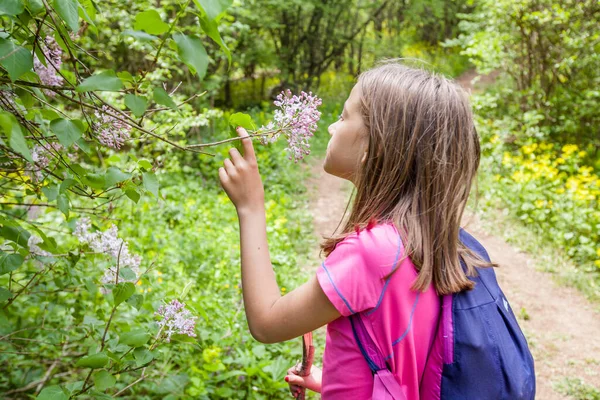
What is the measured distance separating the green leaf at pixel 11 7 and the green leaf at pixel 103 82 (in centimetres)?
15

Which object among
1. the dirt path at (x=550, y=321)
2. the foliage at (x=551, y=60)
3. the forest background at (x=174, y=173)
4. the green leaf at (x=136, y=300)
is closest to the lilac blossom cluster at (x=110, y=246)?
the forest background at (x=174, y=173)

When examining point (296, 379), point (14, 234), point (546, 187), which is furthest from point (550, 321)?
point (14, 234)

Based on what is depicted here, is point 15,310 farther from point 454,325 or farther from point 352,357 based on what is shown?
point 454,325

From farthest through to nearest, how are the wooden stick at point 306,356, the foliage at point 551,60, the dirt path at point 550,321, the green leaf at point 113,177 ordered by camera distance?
the foliage at point 551,60 → the dirt path at point 550,321 → the wooden stick at point 306,356 → the green leaf at point 113,177

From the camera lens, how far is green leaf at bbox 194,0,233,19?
0.82 m

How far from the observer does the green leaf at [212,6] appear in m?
0.82

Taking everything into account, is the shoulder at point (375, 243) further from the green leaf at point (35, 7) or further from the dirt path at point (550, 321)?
the dirt path at point (550, 321)

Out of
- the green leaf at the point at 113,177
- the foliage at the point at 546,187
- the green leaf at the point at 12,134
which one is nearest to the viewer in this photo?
the green leaf at the point at 12,134

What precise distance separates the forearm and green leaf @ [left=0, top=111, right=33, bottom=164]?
0.57 metres

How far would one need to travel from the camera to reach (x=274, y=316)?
48.4 inches

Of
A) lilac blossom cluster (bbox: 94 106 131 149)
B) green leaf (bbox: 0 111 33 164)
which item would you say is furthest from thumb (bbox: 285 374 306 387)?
green leaf (bbox: 0 111 33 164)

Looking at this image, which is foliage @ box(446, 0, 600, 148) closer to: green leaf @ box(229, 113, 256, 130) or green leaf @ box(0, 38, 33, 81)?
green leaf @ box(229, 113, 256, 130)

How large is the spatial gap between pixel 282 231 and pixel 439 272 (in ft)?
12.5

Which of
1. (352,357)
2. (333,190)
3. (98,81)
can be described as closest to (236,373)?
(352,357)
